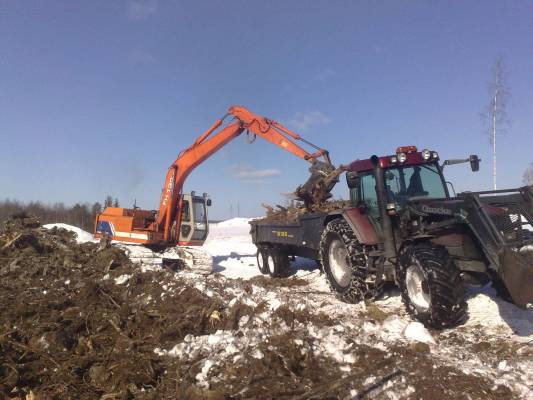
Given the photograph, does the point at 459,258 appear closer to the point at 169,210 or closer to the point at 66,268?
the point at 66,268

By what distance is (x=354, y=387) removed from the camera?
11.3ft

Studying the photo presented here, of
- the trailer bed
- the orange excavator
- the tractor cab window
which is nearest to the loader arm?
the orange excavator

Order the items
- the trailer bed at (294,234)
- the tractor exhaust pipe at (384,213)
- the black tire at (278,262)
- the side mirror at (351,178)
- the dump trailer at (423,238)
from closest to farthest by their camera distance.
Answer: the dump trailer at (423,238)
the tractor exhaust pipe at (384,213)
the side mirror at (351,178)
the trailer bed at (294,234)
the black tire at (278,262)

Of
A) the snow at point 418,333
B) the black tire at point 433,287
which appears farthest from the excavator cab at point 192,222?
the snow at point 418,333

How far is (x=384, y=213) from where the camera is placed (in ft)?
19.2

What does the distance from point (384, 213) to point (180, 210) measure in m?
7.17

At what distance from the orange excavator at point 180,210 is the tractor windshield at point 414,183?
14.4 feet

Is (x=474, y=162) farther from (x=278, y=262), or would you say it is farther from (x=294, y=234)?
(x=278, y=262)

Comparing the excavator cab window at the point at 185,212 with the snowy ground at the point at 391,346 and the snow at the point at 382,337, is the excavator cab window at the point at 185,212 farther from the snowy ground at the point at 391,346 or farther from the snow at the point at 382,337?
the snowy ground at the point at 391,346

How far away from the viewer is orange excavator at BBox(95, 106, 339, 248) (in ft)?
36.0

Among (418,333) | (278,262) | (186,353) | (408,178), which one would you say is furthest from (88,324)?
(278,262)

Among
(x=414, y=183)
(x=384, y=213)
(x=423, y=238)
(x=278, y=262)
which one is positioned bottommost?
(x=278, y=262)

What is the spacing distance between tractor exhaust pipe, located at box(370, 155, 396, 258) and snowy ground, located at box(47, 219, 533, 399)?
88cm

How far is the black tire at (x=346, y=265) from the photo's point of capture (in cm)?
619
